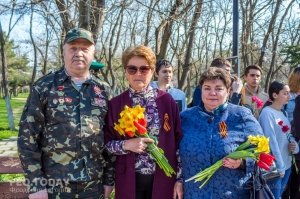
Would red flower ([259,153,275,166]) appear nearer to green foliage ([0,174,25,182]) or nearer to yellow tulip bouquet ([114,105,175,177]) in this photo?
yellow tulip bouquet ([114,105,175,177])

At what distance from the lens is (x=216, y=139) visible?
2.99m

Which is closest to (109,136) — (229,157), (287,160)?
(229,157)

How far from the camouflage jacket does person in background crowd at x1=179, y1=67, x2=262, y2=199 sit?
2.38 feet

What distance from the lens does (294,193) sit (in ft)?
17.1

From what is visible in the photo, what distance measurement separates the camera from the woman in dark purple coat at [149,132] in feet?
10.2

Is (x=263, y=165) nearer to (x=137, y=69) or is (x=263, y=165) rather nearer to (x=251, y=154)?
(x=251, y=154)

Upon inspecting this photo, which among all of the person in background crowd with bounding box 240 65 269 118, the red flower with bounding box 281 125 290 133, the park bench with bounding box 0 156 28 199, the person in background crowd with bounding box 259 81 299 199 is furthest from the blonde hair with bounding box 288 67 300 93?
the park bench with bounding box 0 156 28 199

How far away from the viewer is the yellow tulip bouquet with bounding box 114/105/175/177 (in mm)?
2869

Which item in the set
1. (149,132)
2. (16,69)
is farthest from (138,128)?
(16,69)

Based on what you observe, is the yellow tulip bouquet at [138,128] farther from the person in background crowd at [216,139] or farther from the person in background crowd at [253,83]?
the person in background crowd at [253,83]

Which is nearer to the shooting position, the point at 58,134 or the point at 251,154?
the point at 251,154

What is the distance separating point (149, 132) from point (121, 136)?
23 centimetres

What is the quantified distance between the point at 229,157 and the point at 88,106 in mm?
1128

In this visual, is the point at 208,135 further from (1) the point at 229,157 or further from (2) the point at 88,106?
(2) the point at 88,106
